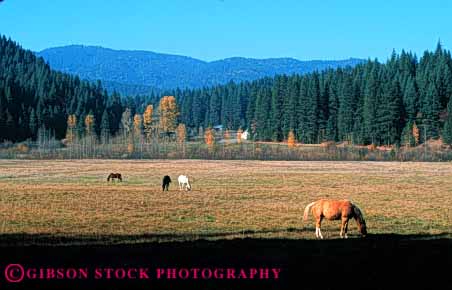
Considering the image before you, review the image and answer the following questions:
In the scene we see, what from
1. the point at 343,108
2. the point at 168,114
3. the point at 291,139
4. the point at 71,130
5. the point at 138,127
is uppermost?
the point at 343,108

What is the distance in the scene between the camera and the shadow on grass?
10.1 m

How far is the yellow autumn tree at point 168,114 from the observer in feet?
523

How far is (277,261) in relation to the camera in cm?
1234

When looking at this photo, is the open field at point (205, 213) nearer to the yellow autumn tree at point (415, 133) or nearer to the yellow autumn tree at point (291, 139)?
the yellow autumn tree at point (415, 133)

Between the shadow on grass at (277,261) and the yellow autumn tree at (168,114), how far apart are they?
473 feet

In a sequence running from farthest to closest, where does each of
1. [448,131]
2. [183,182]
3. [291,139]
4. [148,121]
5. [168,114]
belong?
[148,121] → [168,114] → [291,139] → [448,131] → [183,182]

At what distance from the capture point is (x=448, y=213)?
90.7 ft

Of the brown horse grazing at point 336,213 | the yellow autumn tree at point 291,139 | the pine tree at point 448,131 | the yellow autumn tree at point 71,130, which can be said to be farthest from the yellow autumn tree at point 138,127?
the brown horse grazing at point 336,213

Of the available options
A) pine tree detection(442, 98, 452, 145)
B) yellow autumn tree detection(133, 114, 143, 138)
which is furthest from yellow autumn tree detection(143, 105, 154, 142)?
pine tree detection(442, 98, 452, 145)

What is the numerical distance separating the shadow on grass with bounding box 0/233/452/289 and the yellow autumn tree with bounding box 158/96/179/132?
5673 inches

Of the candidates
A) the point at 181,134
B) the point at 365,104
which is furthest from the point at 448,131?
the point at 181,134

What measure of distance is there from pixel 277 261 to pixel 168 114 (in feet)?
500

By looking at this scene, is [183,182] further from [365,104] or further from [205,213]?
[365,104]

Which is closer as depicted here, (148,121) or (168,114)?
(168,114)
